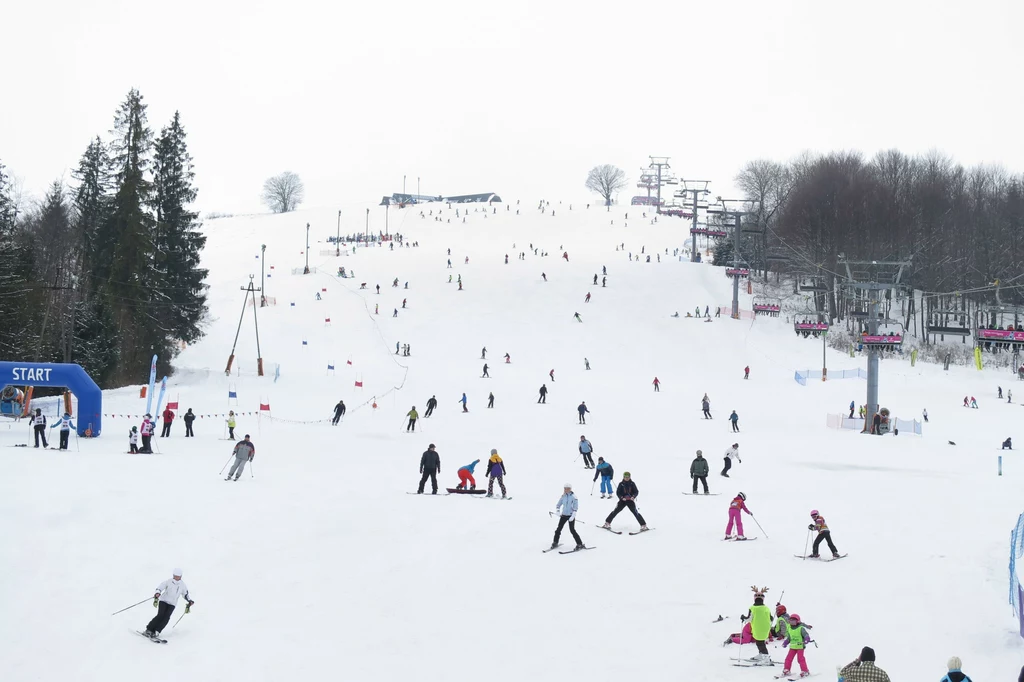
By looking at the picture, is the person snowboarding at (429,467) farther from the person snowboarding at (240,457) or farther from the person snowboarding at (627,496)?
the person snowboarding at (627,496)

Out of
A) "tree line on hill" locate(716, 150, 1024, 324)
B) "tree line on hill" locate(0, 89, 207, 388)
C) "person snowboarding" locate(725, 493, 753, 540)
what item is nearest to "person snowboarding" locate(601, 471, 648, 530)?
"person snowboarding" locate(725, 493, 753, 540)

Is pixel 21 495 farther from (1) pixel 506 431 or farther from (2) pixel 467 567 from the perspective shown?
(1) pixel 506 431

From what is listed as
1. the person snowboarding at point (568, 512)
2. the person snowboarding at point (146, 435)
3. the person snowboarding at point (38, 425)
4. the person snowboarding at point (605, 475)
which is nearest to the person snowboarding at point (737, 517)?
the person snowboarding at point (568, 512)

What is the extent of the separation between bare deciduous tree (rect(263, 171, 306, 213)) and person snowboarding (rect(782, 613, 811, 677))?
530ft

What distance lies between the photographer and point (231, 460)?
80.4 feet

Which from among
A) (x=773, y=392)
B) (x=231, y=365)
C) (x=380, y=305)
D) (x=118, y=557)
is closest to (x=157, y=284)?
(x=231, y=365)

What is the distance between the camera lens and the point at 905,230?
230 ft

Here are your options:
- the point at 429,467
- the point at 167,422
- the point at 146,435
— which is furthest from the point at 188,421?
the point at 429,467

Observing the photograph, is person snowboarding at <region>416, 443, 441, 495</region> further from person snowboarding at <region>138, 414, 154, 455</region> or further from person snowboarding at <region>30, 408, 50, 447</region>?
person snowboarding at <region>30, 408, 50, 447</region>

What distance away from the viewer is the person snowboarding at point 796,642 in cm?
1140

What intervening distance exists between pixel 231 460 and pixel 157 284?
26.3 meters

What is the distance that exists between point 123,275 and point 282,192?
403 ft

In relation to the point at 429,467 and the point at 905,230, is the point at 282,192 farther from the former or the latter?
the point at 429,467

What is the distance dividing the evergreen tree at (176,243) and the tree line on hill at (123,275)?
0.05 m
